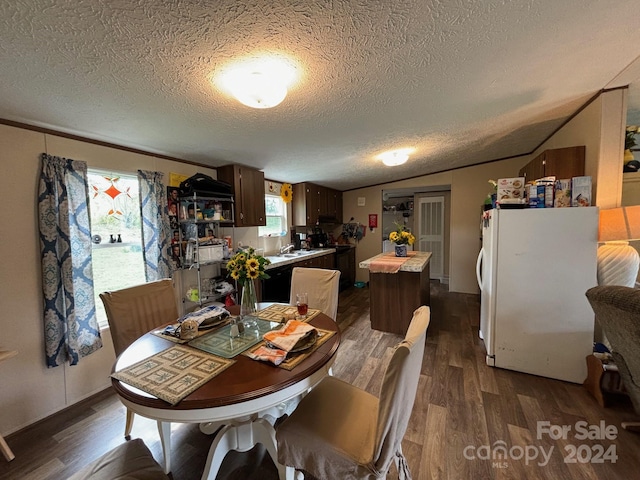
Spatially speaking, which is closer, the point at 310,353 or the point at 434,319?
the point at 310,353

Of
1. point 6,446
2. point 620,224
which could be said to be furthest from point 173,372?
point 620,224

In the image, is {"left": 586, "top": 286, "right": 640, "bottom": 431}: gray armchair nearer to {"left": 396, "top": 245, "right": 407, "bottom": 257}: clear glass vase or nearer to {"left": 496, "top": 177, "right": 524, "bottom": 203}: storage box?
{"left": 496, "top": 177, "right": 524, "bottom": 203}: storage box

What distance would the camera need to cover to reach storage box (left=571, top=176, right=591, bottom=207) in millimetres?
2189

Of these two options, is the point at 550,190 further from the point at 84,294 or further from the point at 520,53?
the point at 84,294

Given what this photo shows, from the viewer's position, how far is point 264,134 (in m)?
2.32

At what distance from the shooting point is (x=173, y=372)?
1.12 meters

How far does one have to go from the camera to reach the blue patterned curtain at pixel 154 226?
2.48m

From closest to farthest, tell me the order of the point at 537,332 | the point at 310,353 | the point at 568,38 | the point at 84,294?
the point at 310,353 < the point at 568,38 < the point at 84,294 < the point at 537,332

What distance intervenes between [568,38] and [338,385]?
2.32 metres

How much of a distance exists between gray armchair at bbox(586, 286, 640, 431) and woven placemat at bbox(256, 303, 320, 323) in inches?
65.1

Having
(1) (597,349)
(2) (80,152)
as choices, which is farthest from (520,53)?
(2) (80,152)

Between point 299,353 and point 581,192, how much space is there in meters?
2.78

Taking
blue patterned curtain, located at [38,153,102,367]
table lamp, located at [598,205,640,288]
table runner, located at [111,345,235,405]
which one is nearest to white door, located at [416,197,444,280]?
table lamp, located at [598,205,640,288]

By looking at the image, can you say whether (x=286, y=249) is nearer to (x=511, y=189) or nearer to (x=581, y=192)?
(x=511, y=189)
